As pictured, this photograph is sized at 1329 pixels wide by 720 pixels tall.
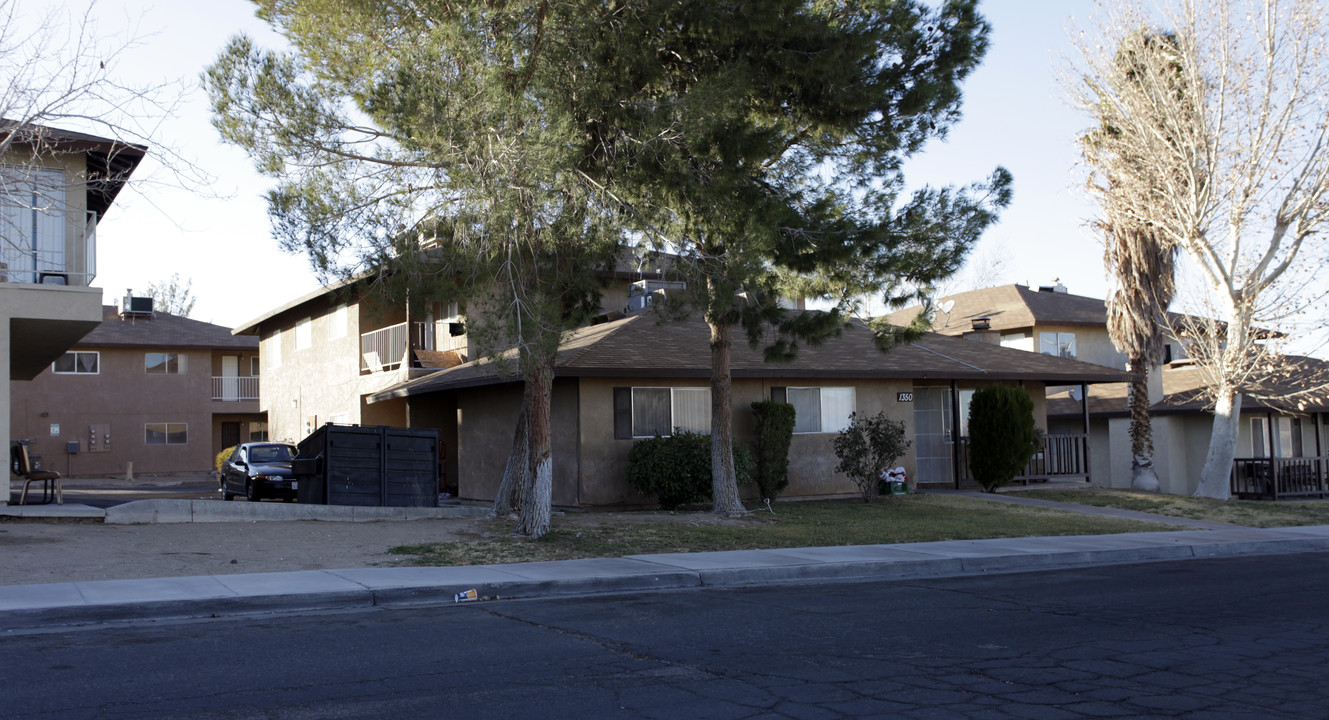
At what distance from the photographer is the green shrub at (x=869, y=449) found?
67.3 feet

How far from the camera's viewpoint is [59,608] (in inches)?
340

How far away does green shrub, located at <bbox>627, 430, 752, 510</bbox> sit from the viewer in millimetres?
18719

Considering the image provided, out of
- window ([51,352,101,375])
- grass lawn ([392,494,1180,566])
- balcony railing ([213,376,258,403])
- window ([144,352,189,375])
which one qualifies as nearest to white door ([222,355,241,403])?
balcony railing ([213,376,258,403])

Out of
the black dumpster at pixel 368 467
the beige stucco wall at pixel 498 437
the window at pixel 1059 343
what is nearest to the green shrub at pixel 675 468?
the beige stucco wall at pixel 498 437

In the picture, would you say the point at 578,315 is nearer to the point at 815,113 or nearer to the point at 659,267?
the point at 659,267

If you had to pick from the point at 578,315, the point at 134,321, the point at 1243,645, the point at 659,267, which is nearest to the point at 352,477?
the point at 578,315

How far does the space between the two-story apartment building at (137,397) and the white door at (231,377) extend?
0.04 m

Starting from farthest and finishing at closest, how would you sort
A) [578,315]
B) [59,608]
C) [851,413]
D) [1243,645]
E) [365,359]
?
[365,359]
[851,413]
[578,315]
[59,608]
[1243,645]

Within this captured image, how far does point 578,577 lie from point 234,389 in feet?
121

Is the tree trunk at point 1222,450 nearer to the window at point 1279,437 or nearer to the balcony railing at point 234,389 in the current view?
the window at point 1279,437

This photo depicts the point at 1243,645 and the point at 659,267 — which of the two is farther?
the point at 659,267

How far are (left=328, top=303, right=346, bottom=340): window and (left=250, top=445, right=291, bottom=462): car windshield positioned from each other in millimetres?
6673

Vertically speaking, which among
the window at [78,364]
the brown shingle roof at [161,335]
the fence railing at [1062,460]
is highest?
the brown shingle roof at [161,335]

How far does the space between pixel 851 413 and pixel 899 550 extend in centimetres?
846
